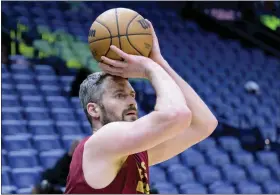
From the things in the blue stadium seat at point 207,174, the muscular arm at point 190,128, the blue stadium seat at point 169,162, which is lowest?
the blue stadium seat at point 207,174

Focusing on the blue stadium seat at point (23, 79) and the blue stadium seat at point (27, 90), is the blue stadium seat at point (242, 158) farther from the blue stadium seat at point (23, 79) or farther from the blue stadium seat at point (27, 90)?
the blue stadium seat at point (23, 79)

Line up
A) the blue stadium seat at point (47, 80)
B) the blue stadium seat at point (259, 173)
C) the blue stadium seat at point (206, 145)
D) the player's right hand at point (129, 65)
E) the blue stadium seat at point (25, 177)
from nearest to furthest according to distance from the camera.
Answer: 1. the player's right hand at point (129, 65)
2. the blue stadium seat at point (25, 177)
3. the blue stadium seat at point (259, 173)
4. the blue stadium seat at point (206, 145)
5. the blue stadium seat at point (47, 80)

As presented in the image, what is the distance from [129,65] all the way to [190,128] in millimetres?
432

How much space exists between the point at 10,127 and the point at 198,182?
216 centimetres

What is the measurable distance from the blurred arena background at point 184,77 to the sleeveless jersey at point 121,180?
2960 mm

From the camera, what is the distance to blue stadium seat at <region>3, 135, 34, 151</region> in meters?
6.29

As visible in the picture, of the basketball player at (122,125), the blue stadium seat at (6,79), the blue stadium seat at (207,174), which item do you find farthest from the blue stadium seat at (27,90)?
the basketball player at (122,125)

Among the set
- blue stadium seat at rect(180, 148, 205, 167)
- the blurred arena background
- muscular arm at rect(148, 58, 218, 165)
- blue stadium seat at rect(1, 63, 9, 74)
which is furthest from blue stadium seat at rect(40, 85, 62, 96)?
muscular arm at rect(148, 58, 218, 165)

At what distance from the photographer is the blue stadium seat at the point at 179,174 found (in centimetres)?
653

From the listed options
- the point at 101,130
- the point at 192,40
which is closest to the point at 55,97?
the point at 192,40

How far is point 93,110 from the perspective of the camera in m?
2.28

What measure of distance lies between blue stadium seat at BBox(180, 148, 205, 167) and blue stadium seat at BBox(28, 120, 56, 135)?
1544mm

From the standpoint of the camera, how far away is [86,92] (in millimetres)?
2326

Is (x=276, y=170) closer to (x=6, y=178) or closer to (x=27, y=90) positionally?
(x=27, y=90)
